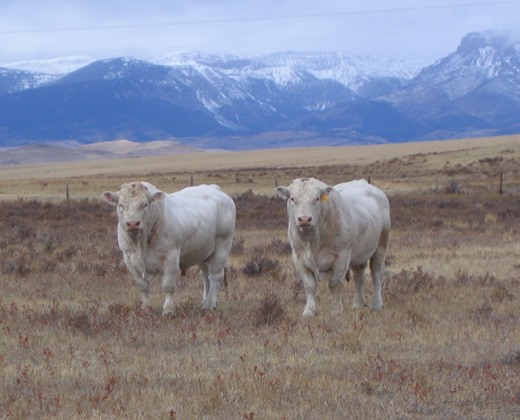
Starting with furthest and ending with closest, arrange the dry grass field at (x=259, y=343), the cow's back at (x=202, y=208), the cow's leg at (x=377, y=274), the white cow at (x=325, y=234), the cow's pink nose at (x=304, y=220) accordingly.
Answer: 1. the cow's leg at (x=377, y=274)
2. the cow's back at (x=202, y=208)
3. the white cow at (x=325, y=234)
4. the cow's pink nose at (x=304, y=220)
5. the dry grass field at (x=259, y=343)

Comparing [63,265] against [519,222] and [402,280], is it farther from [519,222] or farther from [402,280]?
[519,222]

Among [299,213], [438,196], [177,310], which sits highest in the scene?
[299,213]

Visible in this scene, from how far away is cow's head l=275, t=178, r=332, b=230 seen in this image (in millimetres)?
11688

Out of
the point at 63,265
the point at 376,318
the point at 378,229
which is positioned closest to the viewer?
the point at 376,318

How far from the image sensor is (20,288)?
567 inches

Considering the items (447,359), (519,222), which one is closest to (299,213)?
(447,359)

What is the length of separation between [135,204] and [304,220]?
207 cm

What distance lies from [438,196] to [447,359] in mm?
32244

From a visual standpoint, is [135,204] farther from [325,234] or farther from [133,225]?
[325,234]

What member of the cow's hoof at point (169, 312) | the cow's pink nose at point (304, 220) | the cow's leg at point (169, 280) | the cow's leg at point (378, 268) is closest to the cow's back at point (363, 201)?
the cow's leg at point (378, 268)

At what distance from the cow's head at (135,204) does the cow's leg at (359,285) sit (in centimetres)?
297

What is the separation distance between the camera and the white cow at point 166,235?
1178 cm

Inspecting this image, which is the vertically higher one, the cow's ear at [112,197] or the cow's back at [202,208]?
the cow's ear at [112,197]

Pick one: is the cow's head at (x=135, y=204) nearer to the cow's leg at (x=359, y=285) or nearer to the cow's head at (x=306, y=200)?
the cow's head at (x=306, y=200)
